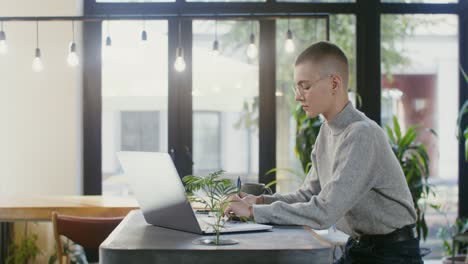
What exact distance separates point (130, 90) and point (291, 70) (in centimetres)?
127

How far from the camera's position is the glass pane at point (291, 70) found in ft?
18.6

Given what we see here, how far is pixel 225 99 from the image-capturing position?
5758 millimetres

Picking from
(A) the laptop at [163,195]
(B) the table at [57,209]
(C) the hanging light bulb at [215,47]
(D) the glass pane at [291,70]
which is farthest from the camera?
(D) the glass pane at [291,70]

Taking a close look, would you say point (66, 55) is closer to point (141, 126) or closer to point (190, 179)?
point (141, 126)

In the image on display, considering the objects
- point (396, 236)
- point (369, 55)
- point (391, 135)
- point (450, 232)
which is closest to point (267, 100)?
point (369, 55)

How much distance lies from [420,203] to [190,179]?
400 cm

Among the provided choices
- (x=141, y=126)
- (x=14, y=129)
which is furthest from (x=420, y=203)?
(x=14, y=129)

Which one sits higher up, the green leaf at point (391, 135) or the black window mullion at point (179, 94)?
the black window mullion at point (179, 94)

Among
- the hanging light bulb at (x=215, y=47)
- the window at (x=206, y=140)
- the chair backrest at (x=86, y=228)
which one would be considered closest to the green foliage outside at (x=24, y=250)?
the window at (x=206, y=140)

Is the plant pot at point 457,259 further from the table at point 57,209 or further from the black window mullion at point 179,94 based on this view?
the table at point 57,209

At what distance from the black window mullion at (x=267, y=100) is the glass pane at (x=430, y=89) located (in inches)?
35.4

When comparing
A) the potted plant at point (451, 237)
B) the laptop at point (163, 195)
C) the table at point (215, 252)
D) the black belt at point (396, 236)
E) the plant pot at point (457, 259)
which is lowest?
the plant pot at point (457, 259)

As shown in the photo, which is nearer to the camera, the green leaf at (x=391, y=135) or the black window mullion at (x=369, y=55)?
the green leaf at (x=391, y=135)

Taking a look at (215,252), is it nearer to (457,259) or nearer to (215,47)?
(215,47)
